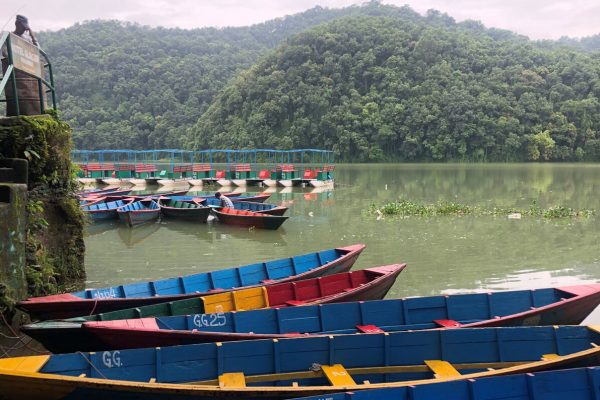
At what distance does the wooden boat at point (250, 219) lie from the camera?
18.2m

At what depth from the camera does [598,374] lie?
16.5 ft

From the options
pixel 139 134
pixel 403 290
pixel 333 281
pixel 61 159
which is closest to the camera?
pixel 333 281

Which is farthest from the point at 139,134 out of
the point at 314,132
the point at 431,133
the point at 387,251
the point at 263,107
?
the point at 387,251

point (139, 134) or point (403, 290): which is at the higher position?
point (139, 134)

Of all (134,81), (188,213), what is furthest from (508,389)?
(134,81)

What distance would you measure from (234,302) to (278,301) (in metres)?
0.82

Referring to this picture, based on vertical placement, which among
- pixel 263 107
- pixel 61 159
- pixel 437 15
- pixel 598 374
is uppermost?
pixel 437 15

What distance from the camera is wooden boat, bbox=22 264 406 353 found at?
20.6 feet

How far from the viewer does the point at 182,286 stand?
912cm

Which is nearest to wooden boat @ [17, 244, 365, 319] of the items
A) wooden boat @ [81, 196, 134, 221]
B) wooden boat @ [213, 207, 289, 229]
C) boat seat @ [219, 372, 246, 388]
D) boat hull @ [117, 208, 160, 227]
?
boat seat @ [219, 372, 246, 388]

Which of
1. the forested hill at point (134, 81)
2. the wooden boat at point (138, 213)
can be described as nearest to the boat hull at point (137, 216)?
the wooden boat at point (138, 213)

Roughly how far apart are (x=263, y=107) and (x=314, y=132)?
775 centimetres

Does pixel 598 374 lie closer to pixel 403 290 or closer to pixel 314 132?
pixel 403 290

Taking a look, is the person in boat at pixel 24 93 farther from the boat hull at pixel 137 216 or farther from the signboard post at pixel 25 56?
the boat hull at pixel 137 216
